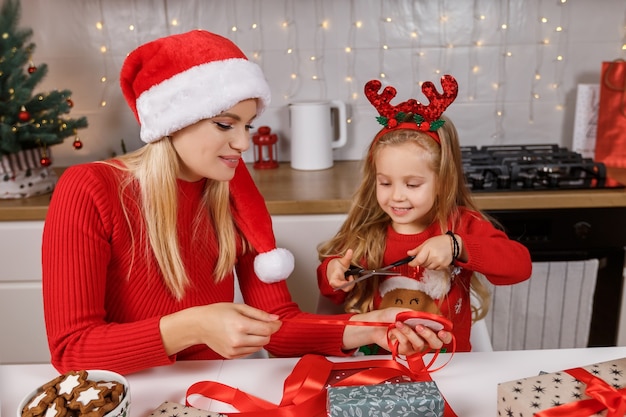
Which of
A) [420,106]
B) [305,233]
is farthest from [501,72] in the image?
[420,106]

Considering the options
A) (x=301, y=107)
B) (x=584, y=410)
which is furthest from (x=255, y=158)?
(x=584, y=410)

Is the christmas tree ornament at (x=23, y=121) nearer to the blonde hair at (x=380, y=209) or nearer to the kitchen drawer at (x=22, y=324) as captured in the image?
the kitchen drawer at (x=22, y=324)

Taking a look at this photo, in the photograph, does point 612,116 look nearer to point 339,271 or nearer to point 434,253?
point 434,253

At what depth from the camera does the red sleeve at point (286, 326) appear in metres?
1.06

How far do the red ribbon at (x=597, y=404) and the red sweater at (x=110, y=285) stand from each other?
0.44 metres

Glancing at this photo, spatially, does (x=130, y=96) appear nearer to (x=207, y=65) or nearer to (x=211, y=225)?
(x=207, y=65)

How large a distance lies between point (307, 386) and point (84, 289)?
0.42m

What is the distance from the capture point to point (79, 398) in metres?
0.72

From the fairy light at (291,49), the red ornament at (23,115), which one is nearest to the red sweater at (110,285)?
the red ornament at (23,115)

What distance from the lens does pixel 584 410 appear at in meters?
0.70

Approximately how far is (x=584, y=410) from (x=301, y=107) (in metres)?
1.53

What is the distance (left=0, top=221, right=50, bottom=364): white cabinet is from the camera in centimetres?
181

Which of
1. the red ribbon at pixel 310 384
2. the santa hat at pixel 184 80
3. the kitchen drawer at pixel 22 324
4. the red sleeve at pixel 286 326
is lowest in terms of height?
the kitchen drawer at pixel 22 324

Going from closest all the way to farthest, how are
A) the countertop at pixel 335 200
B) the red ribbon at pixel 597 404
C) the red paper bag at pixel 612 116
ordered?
the red ribbon at pixel 597 404 → the countertop at pixel 335 200 → the red paper bag at pixel 612 116
